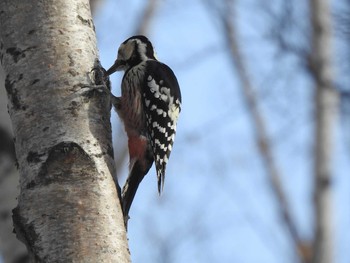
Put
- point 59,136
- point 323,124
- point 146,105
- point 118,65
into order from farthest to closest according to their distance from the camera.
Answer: point 323,124 → point 118,65 → point 146,105 → point 59,136

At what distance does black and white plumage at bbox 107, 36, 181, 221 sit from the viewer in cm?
366

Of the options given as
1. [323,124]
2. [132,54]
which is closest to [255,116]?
[323,124]

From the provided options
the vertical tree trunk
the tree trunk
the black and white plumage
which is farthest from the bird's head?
the vertical tree trunk

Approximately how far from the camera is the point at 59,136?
233cm

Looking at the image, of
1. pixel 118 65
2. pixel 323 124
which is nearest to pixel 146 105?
pixel 118 65

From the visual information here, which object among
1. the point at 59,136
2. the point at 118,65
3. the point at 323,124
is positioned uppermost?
the point at 323,124

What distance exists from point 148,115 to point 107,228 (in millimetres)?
1744

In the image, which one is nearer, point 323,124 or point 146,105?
point 146,105

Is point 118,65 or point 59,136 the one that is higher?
point 118,65

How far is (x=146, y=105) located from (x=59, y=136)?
5.26 feet

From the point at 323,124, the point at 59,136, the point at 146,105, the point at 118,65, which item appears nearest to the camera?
the point at 59,136

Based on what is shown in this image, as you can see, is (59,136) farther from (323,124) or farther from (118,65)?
(323,124)

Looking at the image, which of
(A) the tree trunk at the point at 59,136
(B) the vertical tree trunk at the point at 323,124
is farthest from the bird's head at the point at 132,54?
(B) the vertical tree trunk at the point at 323,124

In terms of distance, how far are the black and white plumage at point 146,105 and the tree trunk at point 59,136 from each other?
3.01ft
